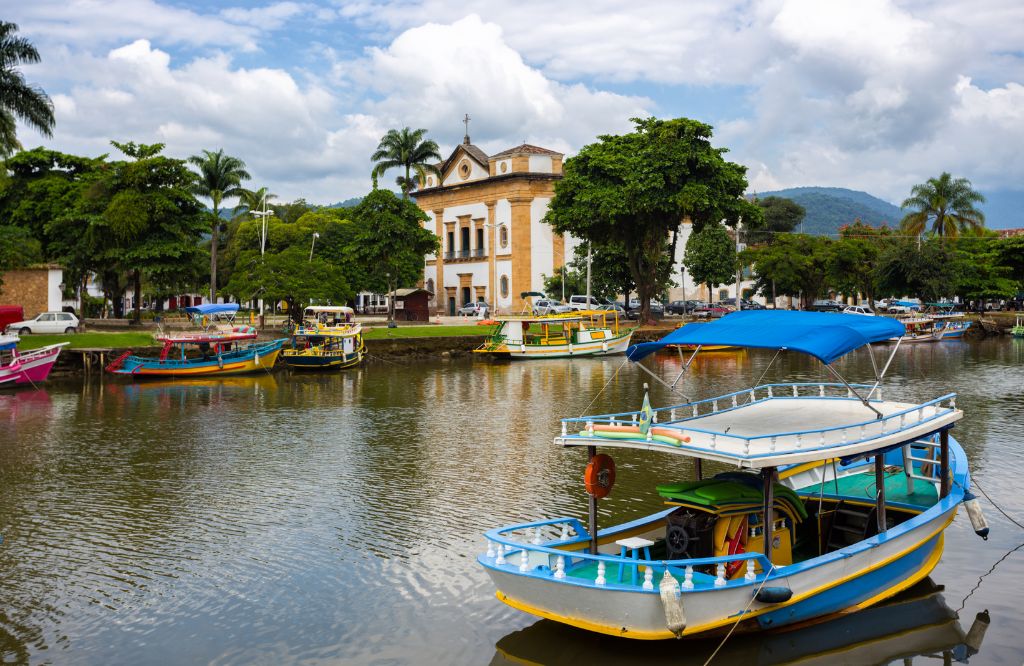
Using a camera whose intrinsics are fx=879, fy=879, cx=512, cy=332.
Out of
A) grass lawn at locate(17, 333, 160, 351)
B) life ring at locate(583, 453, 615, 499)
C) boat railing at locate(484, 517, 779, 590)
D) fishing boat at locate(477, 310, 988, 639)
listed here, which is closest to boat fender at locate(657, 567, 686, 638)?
fishing boat at locate(477, 310, 988, 639)

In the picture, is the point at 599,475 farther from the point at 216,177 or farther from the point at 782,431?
the point at 216,177

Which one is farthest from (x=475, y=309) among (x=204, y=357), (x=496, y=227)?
(x=204, y=357)

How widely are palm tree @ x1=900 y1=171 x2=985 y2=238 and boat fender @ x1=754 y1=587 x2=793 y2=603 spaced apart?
3126 inches

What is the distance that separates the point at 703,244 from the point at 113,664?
74.2 meters

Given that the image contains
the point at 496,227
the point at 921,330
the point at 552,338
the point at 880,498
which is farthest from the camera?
the point at 496,227

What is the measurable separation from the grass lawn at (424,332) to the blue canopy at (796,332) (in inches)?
1624

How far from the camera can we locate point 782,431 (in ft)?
42.4

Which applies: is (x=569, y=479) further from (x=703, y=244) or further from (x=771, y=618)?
(x=703, y=244)

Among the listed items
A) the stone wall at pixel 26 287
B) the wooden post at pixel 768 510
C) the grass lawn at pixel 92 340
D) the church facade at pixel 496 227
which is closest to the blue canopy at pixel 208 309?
the grass lawn at pixel 92 340

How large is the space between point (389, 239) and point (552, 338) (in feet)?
58.3

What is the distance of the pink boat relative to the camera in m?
38.1

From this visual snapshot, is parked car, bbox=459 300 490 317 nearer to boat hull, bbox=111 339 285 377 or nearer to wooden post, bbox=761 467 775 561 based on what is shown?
boat hull, bbox=111 339 285 377

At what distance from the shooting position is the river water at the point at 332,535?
11.6 m

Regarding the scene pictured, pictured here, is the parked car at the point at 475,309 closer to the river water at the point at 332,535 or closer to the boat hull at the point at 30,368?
the boat hull at the point at 30,368
